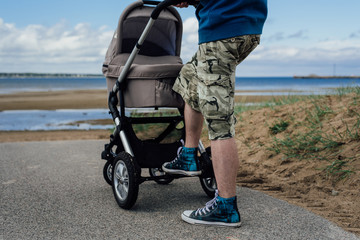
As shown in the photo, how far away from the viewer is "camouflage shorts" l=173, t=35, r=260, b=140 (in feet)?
9.05

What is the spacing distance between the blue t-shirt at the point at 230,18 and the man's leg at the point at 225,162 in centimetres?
75

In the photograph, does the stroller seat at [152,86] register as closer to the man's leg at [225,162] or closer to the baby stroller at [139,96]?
the baby stroller at [139,96]

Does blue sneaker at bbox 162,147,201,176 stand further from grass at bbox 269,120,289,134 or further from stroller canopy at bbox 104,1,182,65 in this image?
grass at bbox 269,120,289,134

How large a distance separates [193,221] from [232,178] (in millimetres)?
466

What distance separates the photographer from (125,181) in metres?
3.33

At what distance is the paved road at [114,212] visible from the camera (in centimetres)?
282

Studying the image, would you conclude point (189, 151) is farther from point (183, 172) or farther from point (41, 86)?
point (41, 86)

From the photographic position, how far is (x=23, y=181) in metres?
4.31

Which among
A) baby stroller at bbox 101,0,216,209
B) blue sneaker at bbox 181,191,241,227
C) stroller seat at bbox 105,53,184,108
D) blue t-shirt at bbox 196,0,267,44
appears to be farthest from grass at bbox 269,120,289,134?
blue t-shirt at bbox 196,0,267,44

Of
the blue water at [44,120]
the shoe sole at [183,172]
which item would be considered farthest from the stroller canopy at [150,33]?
the blue water at [44,120]

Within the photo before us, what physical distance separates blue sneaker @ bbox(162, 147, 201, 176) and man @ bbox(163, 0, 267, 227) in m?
0.37

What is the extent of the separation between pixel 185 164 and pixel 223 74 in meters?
0.88

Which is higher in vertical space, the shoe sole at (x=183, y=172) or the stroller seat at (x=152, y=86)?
the stroller seat at (x=152, y=86)

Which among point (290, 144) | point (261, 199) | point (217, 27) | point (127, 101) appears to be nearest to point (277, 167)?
point (290, 144)
